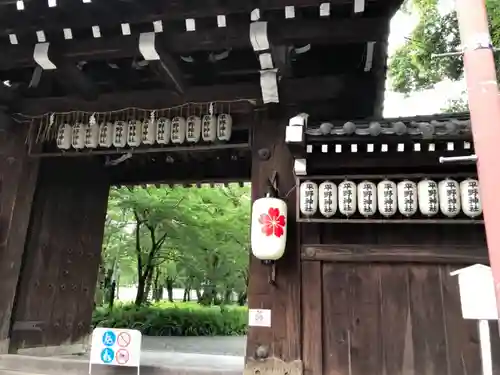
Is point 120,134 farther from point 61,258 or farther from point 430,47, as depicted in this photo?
point 430,47

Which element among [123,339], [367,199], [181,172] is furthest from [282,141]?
[181,172]

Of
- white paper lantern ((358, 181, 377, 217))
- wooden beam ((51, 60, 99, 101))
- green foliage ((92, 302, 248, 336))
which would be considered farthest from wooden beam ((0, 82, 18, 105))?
green foliage ((92, 302, 248, 336))

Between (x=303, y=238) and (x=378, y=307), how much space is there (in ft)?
3.71

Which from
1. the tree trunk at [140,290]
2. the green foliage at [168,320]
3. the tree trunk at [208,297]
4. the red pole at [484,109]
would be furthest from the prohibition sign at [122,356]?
the tree trunk at [208,297]

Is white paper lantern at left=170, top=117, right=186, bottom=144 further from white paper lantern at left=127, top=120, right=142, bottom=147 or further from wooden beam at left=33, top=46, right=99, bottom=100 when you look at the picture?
wooden beam at left=33, top=46, right=99, bottom=100

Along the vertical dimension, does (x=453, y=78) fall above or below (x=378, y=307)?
above

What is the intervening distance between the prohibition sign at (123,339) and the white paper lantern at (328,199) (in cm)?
258

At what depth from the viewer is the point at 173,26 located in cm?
521

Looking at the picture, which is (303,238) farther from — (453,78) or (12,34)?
(453,78)

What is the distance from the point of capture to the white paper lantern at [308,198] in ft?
16.3

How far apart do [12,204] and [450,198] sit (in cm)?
569

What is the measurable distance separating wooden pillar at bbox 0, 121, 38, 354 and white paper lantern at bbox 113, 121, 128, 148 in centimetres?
136

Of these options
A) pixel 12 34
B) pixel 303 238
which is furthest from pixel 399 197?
pixel 12 34

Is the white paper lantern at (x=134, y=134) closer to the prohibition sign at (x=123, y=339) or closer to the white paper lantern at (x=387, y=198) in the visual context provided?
the prohibition sign at (x=123, y=339)
